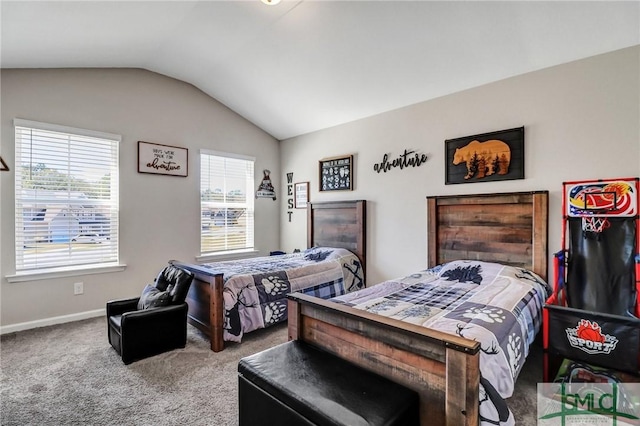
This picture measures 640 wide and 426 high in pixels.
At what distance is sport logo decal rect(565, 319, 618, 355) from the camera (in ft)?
6.26

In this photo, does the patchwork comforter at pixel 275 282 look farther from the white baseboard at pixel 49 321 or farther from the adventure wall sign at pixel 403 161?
the white baseboard at pixel 49 321

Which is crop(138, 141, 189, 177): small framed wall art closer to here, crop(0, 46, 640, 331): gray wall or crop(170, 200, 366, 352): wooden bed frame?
crop(0, 46, 640, 331): gray wall

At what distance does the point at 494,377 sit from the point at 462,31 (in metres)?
2.67

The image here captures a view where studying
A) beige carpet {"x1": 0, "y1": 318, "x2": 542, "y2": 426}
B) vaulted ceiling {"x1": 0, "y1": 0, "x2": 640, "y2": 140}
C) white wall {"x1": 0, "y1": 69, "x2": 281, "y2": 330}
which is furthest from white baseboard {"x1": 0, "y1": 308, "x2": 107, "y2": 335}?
vaulted ceiling {"x1": 0, "y1": 0, "x2": 640, "y2": 140}

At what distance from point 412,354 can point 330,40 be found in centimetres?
294

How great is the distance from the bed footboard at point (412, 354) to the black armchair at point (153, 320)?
55.5 inches

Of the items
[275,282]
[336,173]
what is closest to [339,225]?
[336,173]

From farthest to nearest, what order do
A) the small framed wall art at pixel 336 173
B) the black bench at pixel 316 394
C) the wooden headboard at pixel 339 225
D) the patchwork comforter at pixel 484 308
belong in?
the small framed wall art at pixel 336 173
the wooden headboard at pixel 339 225
the patchwork comforter at pixel 484 308
the black bench at pixel 316 394

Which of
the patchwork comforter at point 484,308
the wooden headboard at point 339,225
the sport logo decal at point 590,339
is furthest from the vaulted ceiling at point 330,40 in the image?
the sport logo decal at point 590,339

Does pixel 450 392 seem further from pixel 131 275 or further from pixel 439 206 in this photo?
pixel 131 275

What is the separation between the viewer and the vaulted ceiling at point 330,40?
2400mm

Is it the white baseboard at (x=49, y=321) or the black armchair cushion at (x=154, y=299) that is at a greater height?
the black armchair cushion at (x=154, y=299)

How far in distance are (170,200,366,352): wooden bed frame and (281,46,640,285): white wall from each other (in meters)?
0.16

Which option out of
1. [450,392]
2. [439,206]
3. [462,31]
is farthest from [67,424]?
[462,31]
